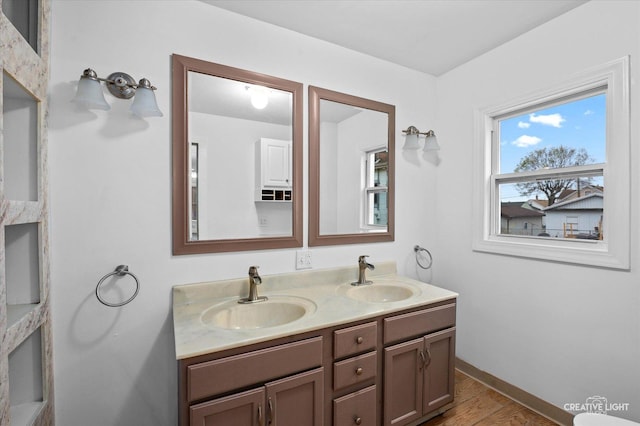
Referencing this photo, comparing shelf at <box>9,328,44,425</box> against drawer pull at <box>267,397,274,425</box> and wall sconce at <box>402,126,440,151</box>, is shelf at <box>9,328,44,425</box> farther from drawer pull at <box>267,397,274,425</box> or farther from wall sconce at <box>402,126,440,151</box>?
wall sconce at <box>402,126,440,151</box>

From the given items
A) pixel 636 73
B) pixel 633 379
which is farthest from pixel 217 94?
pixel 633 379

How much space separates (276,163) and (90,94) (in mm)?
947

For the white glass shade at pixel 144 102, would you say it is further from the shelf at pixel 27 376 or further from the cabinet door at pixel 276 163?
the shelf at pixel 27 376

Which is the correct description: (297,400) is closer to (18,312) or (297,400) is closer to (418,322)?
(418,322)

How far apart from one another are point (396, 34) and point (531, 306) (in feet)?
6.58

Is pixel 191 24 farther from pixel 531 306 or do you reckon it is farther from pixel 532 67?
pixel 531 306

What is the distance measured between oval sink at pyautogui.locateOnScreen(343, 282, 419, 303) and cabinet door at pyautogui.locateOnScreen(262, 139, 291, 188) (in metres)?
0.82

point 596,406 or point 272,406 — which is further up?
point 272,406

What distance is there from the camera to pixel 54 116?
4.39 feet

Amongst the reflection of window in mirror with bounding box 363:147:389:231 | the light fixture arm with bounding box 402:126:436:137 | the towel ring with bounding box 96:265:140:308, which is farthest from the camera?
the light fixture arm with bounding box 402:126:436:137

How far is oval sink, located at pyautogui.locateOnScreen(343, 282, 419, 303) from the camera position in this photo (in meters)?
1.93

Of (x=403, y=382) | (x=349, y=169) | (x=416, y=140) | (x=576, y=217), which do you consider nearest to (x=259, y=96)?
(x=349, y=169)

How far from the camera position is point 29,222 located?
1.12m

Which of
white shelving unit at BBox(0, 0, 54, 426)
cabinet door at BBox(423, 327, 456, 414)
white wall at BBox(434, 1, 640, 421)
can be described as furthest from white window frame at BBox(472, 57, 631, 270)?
white shelving unit at BBox(0, 0, 54, 426)
